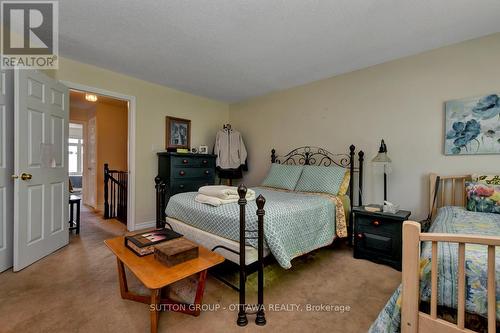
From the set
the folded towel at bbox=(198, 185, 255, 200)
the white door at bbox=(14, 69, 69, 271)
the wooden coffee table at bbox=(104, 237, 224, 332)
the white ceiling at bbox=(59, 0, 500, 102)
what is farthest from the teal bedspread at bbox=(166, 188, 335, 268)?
the white ceiling at bbox=(59, 0, 500, 102)

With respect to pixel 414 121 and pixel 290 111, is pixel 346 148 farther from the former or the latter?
pixel 290 111

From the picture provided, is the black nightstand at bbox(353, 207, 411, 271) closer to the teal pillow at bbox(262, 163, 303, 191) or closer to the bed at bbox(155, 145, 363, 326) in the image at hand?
the bed at bbox(155, 145, 363, 326)

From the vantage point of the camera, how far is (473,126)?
7.61 feet

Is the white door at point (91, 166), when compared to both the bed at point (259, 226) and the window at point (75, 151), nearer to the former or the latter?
the bed at point (259, 226)

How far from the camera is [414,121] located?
2.69 meters

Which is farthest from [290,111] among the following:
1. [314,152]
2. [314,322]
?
[314,322]

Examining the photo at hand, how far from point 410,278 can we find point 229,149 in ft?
12.0

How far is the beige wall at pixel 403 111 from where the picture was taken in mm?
2355

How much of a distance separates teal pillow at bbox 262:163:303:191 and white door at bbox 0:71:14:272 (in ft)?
9.48

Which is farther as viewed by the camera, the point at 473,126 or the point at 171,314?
the point at 473,126

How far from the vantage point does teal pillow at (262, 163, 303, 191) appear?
3214 millimetres

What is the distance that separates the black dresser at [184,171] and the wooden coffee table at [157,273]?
1771mm

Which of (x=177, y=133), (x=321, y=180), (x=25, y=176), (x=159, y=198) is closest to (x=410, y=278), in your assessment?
(x=321, y=180)

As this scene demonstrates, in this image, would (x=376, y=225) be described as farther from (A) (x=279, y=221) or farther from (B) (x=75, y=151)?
(B) (x=75, y=151)
